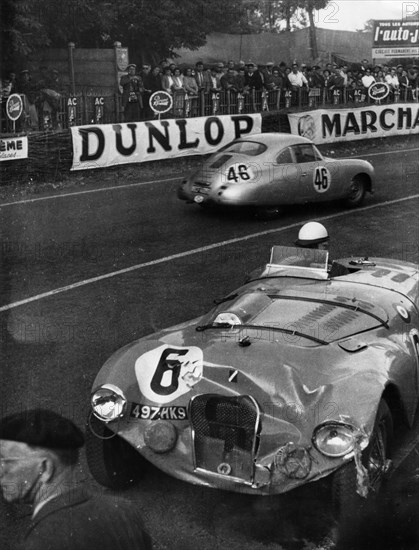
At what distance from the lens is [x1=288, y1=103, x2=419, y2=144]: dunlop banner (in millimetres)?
19625

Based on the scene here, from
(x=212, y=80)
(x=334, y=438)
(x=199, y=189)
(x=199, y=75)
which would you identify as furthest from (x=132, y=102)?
(x=334, y=438)

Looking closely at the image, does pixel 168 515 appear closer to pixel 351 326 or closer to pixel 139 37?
pixel 351 326

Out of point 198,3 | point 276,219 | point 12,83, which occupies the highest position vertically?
point 198,3

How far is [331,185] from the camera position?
13.5 meters

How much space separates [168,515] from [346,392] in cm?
134

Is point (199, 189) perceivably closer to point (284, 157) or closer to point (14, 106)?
point (284, 157)

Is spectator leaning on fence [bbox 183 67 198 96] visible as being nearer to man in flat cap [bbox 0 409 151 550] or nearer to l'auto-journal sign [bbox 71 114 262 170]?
l'auto-journal sign [bbox 71 114 262 170]

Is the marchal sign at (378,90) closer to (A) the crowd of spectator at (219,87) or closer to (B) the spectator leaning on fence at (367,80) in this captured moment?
(A) the crowd of spectator at (219,87)

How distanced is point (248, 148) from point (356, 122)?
8.47 m

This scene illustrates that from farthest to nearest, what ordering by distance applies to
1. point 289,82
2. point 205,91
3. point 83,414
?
point 289,82
point 205,91
point 83,414

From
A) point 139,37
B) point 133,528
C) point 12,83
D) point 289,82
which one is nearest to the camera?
point 133,528

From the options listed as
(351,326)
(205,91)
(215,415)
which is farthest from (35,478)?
(205,91)

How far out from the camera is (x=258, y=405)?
477 cm

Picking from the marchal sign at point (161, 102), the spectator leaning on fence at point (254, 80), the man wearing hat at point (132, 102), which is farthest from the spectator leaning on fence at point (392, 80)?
the man wearing hat at point (132, 102)
